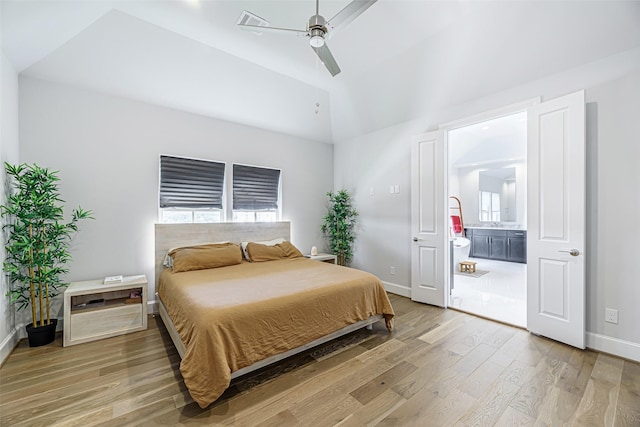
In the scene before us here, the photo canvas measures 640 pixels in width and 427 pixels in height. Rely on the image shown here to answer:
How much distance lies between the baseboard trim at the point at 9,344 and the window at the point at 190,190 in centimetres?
169

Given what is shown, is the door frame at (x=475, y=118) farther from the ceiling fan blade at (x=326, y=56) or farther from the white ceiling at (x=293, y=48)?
the ceiling fan blade at (x=326, y=56)

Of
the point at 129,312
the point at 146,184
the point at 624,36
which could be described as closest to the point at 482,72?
the point at 624,36

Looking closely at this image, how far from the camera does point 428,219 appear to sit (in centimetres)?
384

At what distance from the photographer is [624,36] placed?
7.79ft

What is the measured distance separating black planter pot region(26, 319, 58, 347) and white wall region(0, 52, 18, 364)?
13cm

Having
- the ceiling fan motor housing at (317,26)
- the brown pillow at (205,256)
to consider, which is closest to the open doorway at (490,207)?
the brown pillow at (205,256)

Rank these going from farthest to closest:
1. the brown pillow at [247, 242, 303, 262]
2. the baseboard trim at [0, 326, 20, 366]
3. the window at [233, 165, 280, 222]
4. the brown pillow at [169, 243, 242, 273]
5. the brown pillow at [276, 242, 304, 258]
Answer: the window at [233, 165, 280, 222] → the brown pillow at [276, 242, 304, 258] → the brown pillow at [247, 242, 303, 262] → the brown pillow at [169, 243, 242, 273] → the baseboard trim at [0, 326, 20, 366]

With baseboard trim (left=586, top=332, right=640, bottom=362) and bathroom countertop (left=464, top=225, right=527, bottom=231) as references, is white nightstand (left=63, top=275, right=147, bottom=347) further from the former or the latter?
bathroom countertop (left=464, top=225, right=527, bottom=231)

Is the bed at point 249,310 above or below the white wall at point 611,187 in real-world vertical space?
below

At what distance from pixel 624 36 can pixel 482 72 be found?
3.59ft

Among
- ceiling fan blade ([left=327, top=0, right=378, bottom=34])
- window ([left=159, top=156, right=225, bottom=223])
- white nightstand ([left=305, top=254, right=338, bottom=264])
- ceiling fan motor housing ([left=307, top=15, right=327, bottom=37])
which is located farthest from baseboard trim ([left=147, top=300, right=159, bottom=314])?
ceiling fan blade ([left=327, top=0, right=378, bottom=34])

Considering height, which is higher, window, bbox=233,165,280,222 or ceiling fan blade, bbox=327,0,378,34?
ceiling fan blade, bbox=327,0,378,34

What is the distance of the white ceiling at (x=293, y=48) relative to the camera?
95.1 inches

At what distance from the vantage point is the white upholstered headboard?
3.53 metres
